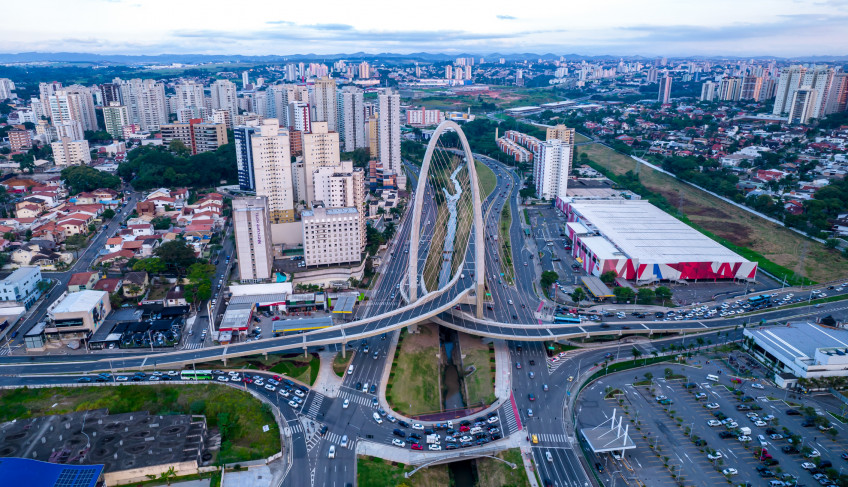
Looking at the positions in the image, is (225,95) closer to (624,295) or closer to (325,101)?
(325,101)

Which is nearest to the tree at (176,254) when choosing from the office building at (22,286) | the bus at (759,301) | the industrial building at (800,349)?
the office building at (22,286)

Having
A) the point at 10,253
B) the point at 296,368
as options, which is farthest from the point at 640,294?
the point at 10,253

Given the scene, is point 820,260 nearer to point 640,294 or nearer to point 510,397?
point 640,294

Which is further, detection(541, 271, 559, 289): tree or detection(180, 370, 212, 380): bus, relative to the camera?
detection(541, 271, 559, 289): tree

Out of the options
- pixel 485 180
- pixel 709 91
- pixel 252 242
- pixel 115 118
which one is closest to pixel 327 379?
pixel 252 242

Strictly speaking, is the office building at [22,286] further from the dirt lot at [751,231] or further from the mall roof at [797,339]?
the dirt lot at [751,231]

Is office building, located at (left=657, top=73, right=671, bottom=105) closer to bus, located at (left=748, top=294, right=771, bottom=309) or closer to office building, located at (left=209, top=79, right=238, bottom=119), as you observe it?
office building, located at (left=209, top=79, right=238, bottom=119)

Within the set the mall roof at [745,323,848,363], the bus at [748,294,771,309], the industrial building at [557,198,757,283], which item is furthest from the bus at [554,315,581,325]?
the bus at [748,294,771,309]

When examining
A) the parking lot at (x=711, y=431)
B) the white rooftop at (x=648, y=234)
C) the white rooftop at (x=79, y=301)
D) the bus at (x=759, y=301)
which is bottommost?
the parking lot at (x=711, y=431)
